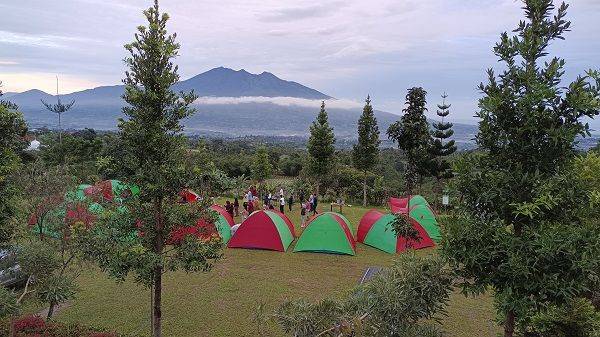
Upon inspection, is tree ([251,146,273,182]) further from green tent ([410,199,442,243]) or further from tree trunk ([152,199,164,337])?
tree trunk ([152,199,164,337])

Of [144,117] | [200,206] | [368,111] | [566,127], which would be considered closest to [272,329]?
[200,206]

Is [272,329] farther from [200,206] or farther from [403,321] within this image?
[403,321]

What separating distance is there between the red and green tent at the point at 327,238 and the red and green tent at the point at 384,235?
1185 millimetres

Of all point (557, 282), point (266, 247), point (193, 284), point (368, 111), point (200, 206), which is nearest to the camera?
point (557, 282)

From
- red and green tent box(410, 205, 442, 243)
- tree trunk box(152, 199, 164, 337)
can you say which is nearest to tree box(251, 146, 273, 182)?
red and green tent box(410, 205, 442, 243)

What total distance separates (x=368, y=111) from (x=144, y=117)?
19256mm

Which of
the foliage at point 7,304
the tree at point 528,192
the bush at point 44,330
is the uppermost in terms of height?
the tree at point 528,192

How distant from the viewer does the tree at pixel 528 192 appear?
435cm

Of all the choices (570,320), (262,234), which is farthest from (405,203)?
(570,320)

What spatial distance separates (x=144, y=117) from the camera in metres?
7.06

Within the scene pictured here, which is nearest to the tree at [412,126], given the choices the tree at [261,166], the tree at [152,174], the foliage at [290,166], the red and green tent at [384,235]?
the red and green tent at [384,235]

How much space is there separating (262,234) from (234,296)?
12.9 ft

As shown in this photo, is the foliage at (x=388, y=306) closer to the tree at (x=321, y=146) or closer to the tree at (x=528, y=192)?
the tree at (x=528, y=192)

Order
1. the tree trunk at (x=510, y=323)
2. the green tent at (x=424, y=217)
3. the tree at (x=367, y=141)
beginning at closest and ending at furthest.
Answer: the tree trunk at (x=510, y=323), the green tent at (x=424, y=217), the tree at (x=367, y=141)
